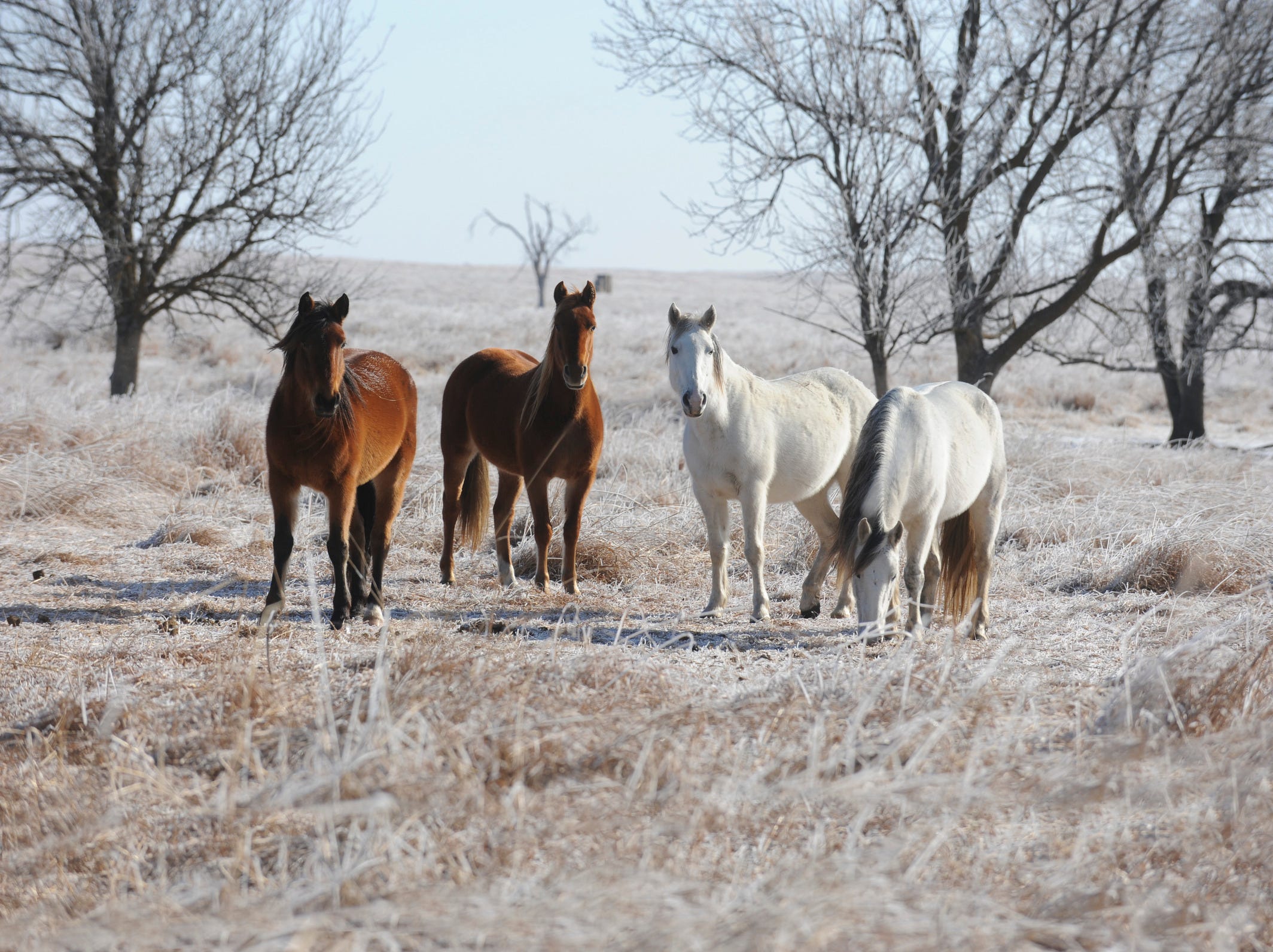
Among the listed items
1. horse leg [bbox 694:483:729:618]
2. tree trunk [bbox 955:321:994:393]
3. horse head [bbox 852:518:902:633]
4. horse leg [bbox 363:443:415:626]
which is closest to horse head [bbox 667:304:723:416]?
horse leg [bbox 694:483:729:618]

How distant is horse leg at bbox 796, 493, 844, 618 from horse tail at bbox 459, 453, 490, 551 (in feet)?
6.68

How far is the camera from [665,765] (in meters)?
2.55

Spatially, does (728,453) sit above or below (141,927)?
above

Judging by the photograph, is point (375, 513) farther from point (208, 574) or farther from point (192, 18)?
point (192, 18)

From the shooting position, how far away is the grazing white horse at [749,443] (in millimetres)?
4938

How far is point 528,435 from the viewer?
5781 millimetres

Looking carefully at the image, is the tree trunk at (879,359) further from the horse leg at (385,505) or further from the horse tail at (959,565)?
the horse leg at (385,505)

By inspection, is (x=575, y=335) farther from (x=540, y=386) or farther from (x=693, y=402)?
(x=693, y=402)

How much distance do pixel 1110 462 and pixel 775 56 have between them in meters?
4.85

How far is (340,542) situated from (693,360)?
1.92 m

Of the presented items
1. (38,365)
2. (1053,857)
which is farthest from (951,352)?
(1053,857)

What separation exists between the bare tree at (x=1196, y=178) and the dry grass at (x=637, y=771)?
216 inches

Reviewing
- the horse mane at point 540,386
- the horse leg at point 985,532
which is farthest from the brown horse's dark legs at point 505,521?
the horse leg at point 985,532

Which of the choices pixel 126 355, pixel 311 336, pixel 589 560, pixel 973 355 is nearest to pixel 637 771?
pixel 311 336
